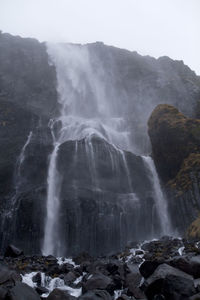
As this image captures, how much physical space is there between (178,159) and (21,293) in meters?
23.4

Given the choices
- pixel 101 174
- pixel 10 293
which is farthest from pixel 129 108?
pixel 10 293

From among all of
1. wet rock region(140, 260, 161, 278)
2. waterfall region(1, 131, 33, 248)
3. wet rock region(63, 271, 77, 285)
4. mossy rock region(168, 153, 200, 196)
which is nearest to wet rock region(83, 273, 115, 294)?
wet rock region(140, 260, 161, 278)

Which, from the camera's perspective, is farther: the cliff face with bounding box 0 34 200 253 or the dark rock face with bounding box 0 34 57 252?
the dark rock face with bounding box 0 34 57 252

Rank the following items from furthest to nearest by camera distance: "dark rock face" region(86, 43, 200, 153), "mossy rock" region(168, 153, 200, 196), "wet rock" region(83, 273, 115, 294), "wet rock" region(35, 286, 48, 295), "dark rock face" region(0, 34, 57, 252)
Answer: "dark rock face" region(86, 43, 200, 153), "mossy rock" region(168, 153, 200, 196), "dark rock face" region(0, 34, 57, 252), "wet rock" region(35, 286, 48, 295), "wet rock" region(83, 273, 115, 294)

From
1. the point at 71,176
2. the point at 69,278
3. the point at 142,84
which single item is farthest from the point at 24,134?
the point at 69,278

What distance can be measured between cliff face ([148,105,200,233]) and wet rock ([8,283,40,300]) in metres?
18.6

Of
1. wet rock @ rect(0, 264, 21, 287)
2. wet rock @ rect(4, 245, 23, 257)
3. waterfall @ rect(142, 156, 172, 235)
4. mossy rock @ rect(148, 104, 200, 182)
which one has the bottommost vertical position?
wet rock @ rect(0, 264, 21, 287)

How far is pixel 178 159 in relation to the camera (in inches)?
1181

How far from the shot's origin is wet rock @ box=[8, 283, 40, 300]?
940cm

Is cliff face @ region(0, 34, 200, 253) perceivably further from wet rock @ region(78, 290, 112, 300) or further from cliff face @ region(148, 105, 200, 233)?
wet rock @ region(78, 290, 112, 300)

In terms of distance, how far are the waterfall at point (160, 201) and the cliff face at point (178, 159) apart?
693mm

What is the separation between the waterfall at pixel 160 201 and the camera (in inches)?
1082

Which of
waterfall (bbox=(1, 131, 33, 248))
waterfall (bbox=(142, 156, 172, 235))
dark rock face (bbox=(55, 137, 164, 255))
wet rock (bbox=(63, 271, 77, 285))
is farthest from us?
waterfall (bbox=(142, 156, 172, 235))

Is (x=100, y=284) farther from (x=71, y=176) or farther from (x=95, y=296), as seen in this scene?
(x=71, y=176)
